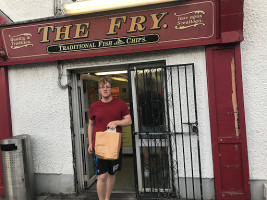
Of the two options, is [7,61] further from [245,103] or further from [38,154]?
[245,103]

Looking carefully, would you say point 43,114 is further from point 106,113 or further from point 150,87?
point 150,87

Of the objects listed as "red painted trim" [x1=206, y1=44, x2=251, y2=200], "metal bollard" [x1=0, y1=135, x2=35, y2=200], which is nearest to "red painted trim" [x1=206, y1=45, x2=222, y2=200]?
"red painted trim" [x1=206, y1=44, x2=251, y2=200]

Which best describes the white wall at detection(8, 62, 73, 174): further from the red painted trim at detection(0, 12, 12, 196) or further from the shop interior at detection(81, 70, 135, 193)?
the shop interior at detection(81, 70, 135, 193)

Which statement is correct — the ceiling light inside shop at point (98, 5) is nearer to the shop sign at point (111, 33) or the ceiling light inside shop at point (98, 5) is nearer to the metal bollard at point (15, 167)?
the shop sign at point (111, 33)

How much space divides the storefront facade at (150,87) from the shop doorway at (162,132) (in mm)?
18

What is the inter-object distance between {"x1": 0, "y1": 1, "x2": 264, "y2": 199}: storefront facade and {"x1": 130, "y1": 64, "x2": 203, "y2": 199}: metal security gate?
2 centimetres

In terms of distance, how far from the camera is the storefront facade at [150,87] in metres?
3.27

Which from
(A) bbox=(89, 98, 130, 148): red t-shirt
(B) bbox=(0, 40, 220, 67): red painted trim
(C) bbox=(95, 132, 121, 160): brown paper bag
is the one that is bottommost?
(C) bbox=(95, 132, 121, 160): brown paper bag

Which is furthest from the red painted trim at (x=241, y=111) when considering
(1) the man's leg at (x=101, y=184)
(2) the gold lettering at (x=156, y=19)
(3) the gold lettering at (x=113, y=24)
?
(1) the man's leg at (x=101, y=184)

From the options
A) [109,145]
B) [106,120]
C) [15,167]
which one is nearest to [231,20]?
[106,120]

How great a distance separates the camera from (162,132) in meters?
3.59

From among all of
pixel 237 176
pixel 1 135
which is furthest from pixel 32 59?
pixel 237 176

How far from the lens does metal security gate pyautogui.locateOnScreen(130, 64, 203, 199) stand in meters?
3.46

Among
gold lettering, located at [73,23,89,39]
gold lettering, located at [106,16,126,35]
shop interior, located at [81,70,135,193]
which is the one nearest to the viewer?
gold lettering, located at [106,16,126,35]
